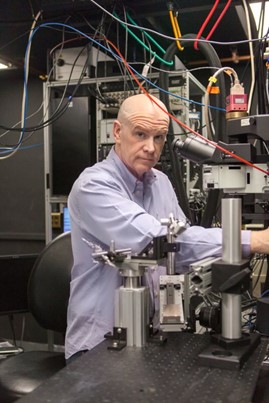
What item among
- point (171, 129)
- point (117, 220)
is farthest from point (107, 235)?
point (171, 129)

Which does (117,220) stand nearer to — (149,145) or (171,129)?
(149,145)

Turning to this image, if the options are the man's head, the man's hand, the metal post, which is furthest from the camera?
the man's head

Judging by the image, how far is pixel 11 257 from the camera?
8.13 ft

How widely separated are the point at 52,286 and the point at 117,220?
2.80 ft

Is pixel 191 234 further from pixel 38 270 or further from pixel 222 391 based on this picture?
pixel 38 270


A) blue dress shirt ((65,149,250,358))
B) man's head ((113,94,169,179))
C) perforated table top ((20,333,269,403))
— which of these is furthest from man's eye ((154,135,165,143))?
perforated table top ((20,333,269,403))

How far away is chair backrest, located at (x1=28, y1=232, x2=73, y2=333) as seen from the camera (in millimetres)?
1911

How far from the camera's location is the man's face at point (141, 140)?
4.52ft

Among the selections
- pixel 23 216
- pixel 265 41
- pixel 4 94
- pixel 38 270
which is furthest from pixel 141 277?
pixel 4 94

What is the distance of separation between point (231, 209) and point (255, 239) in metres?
0.20

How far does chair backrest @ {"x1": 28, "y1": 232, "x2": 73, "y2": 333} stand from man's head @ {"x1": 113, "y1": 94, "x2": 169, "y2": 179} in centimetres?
70

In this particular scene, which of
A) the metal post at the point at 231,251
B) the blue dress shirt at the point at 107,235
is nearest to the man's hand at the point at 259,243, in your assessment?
the blue dress shirt at the point at 107,235

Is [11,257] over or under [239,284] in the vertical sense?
under

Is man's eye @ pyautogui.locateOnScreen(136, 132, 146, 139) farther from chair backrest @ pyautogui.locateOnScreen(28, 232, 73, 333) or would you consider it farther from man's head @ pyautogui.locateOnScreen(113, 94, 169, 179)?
chair backrest @ pyautogui.locateOnScreen(28, 232, 73, 333)
